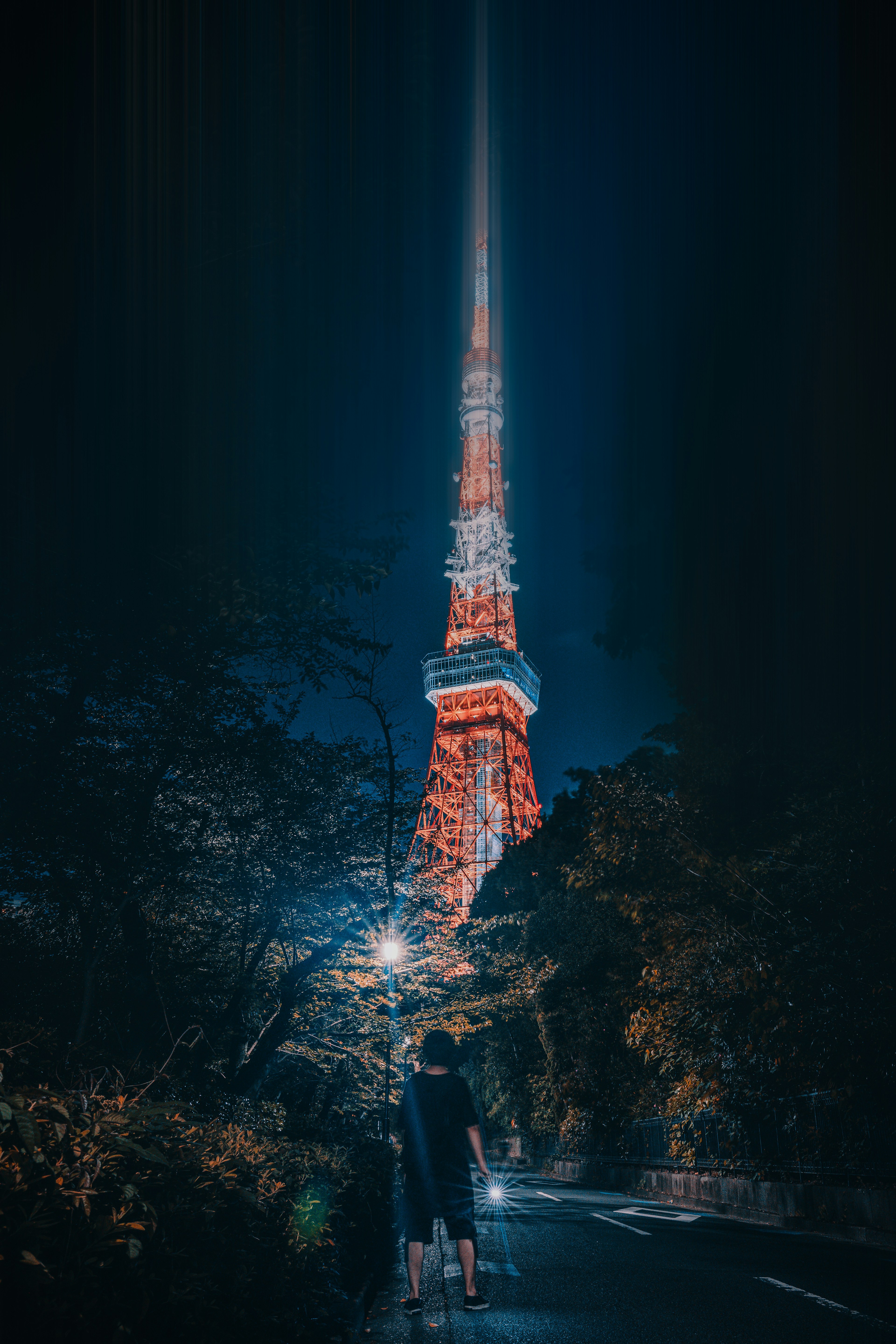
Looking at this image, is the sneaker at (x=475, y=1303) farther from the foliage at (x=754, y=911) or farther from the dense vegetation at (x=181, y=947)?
the foliage at (x=754, y=911)

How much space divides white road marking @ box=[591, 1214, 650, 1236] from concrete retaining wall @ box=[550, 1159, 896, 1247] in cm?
207

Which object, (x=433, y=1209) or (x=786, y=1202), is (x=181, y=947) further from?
(x=786, y=1202)

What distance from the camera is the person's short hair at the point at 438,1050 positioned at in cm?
587

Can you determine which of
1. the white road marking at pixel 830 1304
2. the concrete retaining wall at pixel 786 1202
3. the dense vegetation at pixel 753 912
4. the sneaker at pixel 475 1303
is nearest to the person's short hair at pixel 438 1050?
the sneaker at pixel 475 1303

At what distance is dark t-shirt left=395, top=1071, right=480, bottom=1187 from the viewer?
5.50 m

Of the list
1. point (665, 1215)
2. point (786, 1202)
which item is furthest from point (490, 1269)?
point (665, 1215)

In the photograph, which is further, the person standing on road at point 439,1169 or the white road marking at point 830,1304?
the person standing on road at point 439,1169

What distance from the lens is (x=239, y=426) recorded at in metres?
7.74

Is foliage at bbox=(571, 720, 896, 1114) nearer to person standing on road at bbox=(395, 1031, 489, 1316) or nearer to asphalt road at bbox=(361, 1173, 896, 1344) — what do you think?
asphalt road at bbox=(361, 1173, 896, 1344)

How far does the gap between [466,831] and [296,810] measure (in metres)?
48.0

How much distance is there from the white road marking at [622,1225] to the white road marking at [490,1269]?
111 inches

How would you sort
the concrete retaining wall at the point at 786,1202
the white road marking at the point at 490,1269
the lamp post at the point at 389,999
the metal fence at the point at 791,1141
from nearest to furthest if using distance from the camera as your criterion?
1. the white road marking at the point at 490,1269
2. the concrete retaining wall at the point at 786,1202
3. the metal fence at the point at 791,1141
4. the lamp post at the point at 389,999

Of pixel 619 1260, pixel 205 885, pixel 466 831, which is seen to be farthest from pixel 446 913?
pixel 466 831

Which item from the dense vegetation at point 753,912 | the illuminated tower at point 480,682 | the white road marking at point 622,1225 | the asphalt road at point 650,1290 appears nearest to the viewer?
the asphalt road at point 650,1290
